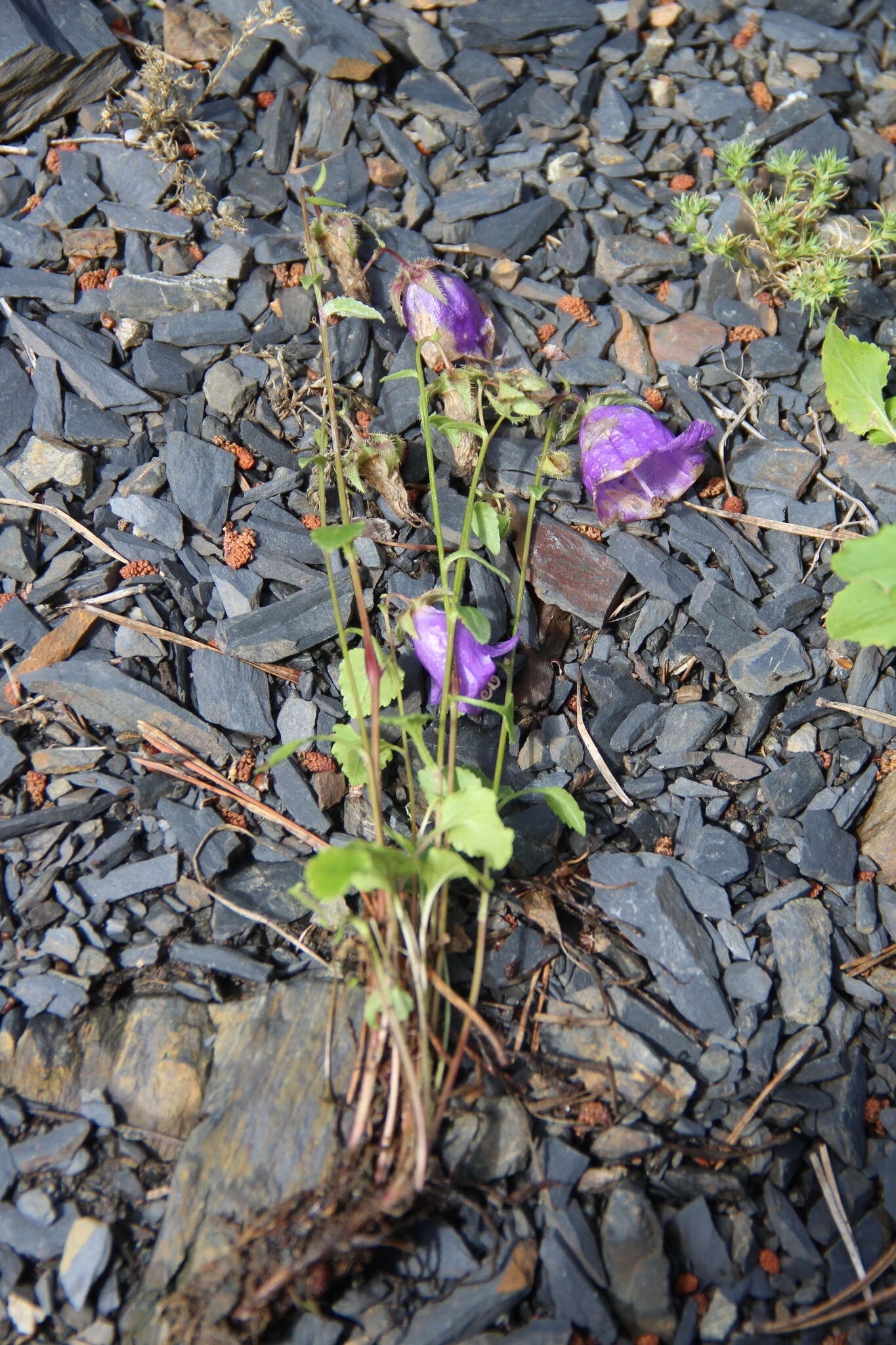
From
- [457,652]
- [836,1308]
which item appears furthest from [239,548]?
[836,1308]

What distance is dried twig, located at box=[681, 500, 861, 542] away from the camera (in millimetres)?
2330

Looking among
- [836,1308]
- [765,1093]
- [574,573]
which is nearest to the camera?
[836,1308]

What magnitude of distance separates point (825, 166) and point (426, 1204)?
8.49 feet

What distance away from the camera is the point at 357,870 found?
5.02 ft

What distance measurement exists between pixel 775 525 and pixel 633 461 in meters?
0.45

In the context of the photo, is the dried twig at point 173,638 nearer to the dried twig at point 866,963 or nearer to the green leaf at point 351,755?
the green leaf at point 351,755

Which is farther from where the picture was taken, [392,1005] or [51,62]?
[51,62]

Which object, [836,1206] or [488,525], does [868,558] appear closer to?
[488,525]

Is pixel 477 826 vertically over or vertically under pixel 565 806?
over

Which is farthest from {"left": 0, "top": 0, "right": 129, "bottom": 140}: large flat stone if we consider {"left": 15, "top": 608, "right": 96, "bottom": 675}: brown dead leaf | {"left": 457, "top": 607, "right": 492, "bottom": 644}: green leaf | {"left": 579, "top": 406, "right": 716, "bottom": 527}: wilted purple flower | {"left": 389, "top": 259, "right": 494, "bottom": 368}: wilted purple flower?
{"left": 457, "top": 607, "right": 492, "bottom": 644}: green leaf

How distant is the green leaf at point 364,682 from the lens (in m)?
1.91

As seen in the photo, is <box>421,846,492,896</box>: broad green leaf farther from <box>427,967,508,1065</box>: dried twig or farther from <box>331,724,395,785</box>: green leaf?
<box>331,724,395,785</box>: green leaf

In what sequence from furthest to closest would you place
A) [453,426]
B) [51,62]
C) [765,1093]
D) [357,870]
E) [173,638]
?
[51,62] < [173,638] < [453,426] < [765,1093] < [357,870]

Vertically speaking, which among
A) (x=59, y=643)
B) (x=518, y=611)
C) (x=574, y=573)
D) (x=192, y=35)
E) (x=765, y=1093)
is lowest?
(x=765, y=1093)
